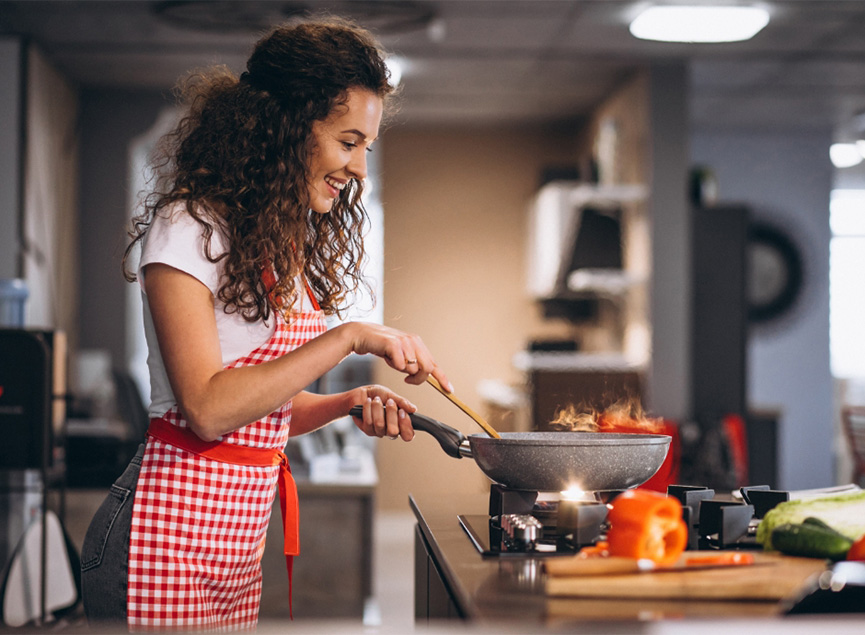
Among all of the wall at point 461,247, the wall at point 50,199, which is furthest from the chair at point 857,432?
the wall at point 50,199

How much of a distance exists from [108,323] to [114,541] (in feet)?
15.6

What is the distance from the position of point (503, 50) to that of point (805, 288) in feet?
11.3

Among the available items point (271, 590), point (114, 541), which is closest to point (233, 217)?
point (114, 541)

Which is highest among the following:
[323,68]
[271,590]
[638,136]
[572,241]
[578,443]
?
A: [638,136]

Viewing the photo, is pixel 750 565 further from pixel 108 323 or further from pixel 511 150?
pixel 511 150

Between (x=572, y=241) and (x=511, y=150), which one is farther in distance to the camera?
(x=511, y=150)

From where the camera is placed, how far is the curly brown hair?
1.29 metres

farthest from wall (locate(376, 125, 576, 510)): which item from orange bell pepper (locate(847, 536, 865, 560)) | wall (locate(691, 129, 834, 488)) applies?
orange bell pepper (locate(847, 536, 865, 560))

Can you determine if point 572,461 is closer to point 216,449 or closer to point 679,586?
point 679,586

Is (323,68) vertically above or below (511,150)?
below

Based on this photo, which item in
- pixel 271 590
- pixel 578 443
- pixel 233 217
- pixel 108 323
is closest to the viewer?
pixel 578 443

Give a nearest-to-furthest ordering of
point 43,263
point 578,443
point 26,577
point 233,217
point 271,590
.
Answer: point 578,443
point 233,217
point 26,577
point 271,590
point 43,263

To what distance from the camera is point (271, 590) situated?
11.1 ft

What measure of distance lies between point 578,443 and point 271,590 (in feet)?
8.11
